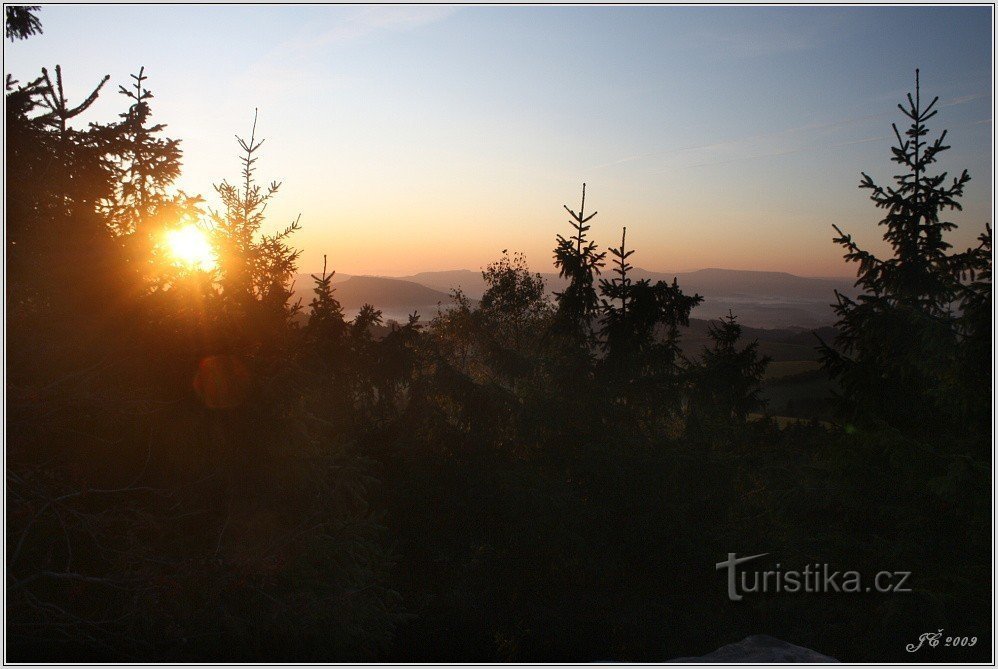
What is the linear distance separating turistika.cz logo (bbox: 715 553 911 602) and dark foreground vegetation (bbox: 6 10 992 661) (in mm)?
162

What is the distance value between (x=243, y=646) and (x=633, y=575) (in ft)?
33.2

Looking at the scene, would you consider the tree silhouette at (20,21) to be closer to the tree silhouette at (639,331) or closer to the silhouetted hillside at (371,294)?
the silhouetted hillside at (371,294)

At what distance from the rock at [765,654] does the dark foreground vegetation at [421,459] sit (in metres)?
3.34

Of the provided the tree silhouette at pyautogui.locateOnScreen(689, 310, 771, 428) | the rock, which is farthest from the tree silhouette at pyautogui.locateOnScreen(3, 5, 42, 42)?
the tree silhouette at pyautogui.locateOnScreen(689, 310, 771, 428)

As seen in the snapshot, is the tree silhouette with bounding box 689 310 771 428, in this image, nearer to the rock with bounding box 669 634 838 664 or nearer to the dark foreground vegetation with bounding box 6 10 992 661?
the dark foreground vegetation with bounding box 6 10 992 661

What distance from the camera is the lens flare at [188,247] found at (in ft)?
25.1

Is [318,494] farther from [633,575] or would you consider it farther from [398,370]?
[633,575]

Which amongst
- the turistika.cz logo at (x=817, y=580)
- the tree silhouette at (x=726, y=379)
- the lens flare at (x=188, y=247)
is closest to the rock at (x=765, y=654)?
the turistika.cz logo at (x=817, y=580)

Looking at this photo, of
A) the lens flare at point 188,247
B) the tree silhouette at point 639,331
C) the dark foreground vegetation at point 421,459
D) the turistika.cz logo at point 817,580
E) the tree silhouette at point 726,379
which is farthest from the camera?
the tree silhouette at point 726,379

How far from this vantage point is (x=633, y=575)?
585 inches

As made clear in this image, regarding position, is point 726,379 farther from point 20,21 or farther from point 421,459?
point 20,21

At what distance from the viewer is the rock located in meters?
6.89

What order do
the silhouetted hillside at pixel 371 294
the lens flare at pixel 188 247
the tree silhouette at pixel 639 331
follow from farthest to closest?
the tree silhouette at pixel 639 331 → the silhouetted hillside at pixel 371 294 → the lens flare at pixel 188 247

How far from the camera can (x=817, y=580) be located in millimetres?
10844
